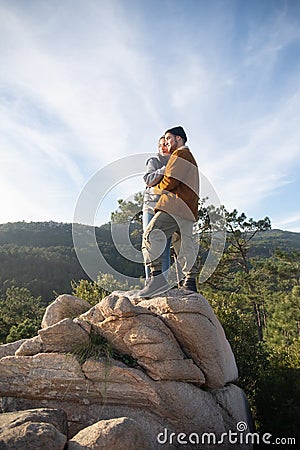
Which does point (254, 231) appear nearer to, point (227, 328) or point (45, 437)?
point (227, 328)

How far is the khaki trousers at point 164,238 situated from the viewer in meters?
5.25

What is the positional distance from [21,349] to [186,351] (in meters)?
2.36

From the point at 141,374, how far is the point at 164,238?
1852 mm

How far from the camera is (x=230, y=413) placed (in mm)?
5055

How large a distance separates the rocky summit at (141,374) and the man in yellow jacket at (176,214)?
1.47 ft

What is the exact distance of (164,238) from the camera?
17.5 ft

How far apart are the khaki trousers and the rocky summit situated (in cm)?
49

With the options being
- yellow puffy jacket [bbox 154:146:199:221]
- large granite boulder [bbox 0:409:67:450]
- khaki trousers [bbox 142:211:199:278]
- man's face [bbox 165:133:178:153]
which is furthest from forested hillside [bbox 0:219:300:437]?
large granite boulder [bbox 0:409:67:450]

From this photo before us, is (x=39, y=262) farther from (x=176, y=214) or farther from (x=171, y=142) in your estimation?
(x=176, y=214)

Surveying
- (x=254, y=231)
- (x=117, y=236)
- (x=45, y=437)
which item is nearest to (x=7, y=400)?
(x=45, y=437)

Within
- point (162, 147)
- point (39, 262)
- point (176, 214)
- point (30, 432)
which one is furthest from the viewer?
point (39, 262)

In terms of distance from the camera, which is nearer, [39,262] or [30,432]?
[30,432]

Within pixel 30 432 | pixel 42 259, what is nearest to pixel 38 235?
pixel 42 259

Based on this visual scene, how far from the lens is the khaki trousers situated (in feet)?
17.2
